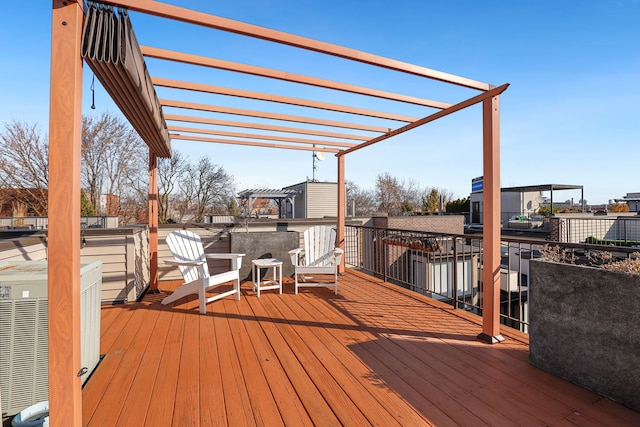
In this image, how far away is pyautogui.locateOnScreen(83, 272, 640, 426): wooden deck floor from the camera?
67.3 inches

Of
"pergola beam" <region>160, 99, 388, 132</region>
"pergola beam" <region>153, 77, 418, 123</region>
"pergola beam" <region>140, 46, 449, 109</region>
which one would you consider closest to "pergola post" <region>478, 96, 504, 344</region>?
"pergola beam" <region>140, 46, 449, 109</region>

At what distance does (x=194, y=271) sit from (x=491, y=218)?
134 inches

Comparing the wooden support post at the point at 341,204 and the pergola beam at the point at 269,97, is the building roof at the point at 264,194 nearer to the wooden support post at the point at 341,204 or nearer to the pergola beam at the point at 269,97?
the wooden support post at the point at 341,204

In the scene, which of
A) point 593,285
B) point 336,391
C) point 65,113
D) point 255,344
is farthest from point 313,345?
point 65,113

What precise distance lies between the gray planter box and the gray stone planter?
141 inches

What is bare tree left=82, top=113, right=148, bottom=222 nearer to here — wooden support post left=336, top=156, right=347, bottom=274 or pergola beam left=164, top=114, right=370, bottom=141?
pergola beam left=164, top=114, right=370, bottom=141

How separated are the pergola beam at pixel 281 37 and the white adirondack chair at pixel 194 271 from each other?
2.44 m

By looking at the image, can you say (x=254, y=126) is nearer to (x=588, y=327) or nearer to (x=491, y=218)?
(x=491, y=218)

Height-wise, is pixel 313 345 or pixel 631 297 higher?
pixel 631 297

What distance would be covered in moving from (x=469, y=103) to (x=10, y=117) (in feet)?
55.4

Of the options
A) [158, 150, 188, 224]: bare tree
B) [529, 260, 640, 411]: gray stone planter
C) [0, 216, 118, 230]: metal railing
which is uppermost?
[158, 150, 188, 224]: bare tree

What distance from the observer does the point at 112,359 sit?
2398mm

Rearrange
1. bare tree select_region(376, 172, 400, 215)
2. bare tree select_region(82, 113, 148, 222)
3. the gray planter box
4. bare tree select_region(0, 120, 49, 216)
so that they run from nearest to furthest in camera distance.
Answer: the gray planter box, bare tree select_region(0, 120, 49, 216), bare tree select_region(82, 113, 148, 222), bare tree select_region(376, 172, 400, 215)

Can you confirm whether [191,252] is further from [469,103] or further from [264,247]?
[469,103]
